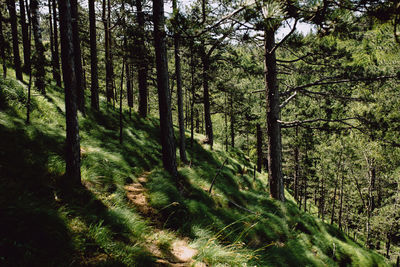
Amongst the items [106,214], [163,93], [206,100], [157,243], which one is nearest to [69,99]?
[106,214]

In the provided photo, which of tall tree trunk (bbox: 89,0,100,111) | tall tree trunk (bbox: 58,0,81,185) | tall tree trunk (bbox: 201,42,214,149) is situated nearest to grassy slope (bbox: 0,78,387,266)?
tall tree trunk (bbox: 58,0,81,185)

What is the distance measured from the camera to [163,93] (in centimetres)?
599

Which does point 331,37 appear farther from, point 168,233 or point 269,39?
point 168,233

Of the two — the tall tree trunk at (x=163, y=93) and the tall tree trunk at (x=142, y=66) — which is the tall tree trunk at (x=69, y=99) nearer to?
the tall tree trunk at (x=163, y=93)

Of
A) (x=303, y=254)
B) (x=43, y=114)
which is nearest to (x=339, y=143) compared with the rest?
(x=303, y=254)

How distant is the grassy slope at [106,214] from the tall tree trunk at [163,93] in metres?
0.64

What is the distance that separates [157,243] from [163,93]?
4.25 meters

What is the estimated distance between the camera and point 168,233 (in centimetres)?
340

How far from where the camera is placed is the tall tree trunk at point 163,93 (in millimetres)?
5695

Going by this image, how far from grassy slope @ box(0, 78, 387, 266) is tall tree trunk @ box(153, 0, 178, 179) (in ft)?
2.08

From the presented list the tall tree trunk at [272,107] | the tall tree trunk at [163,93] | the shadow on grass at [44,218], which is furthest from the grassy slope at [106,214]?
the tall tree trunk at [272,107]

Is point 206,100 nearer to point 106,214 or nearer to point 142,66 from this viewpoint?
Result: point 142,66

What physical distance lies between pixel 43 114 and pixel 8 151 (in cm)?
304

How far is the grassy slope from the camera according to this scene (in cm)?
207
